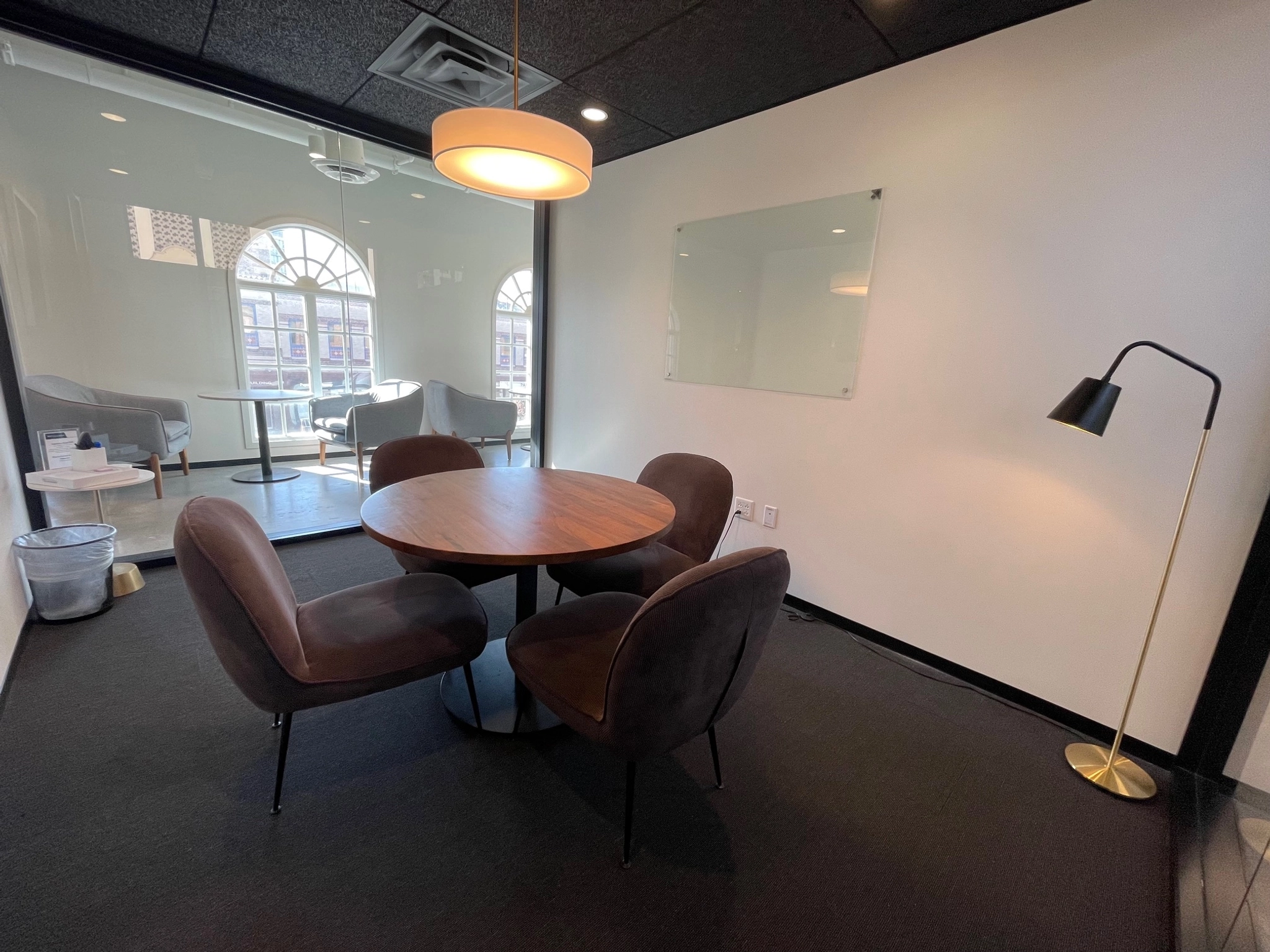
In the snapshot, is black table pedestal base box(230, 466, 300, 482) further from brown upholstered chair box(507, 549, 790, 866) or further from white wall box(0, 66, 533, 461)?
brown upholstered chair box(507, 549, 790, 866)

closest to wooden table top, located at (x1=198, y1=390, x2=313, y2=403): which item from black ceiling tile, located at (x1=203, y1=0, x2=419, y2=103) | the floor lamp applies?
black ceiling tile, located at (x1=203, y1=0, x2=419, y2=103)

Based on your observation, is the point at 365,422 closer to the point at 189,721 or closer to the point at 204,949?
the point at 189,721

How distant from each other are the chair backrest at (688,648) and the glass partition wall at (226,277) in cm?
295

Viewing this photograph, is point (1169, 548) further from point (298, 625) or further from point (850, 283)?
point (298, 625)

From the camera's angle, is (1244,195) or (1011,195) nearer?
(1244,195)

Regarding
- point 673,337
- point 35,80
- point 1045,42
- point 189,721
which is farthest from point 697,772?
point 35,80

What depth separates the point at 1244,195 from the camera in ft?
4.88

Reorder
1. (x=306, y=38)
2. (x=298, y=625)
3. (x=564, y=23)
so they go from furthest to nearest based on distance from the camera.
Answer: (x=306, y=38), (x=564, y=23), (x=298, y=625)

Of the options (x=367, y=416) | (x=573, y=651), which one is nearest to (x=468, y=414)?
(x=367, y=416)

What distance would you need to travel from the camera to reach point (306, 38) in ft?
7.07

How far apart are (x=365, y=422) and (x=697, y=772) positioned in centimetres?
310

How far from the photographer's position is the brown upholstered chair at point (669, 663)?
3.29 feet

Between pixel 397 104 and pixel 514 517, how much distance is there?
2.62 metres

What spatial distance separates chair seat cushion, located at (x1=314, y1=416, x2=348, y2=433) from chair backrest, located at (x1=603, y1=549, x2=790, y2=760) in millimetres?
3166
